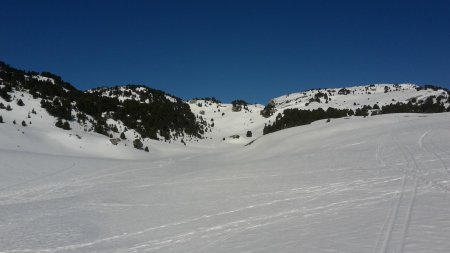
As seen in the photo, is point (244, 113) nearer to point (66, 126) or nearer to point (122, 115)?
point (122, 115)

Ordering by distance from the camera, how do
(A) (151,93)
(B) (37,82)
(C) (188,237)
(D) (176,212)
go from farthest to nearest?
(A) (151,93) < (B) (37,82) < (D) (176,212) < (C) (188,237)

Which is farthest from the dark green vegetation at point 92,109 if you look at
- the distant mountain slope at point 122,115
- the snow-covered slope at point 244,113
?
the snow-covered slope at point 244,113

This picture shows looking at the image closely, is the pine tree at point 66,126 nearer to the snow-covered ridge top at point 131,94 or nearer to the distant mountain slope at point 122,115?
the distant mountain slope at point 122,115

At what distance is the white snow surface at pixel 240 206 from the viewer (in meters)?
5.90

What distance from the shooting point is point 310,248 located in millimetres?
5387

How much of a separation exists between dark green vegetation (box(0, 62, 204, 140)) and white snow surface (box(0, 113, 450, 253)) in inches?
554

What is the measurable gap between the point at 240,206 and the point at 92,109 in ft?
96.3

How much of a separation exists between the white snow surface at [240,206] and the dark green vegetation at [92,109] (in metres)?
14.1

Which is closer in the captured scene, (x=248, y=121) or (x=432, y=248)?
(x=432, y=248)

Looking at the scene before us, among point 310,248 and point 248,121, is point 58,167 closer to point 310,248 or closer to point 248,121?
point 310,248

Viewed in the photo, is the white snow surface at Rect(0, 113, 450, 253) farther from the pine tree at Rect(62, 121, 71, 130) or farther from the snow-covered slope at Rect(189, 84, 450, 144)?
the snow-covered slope at Rect(189, 84, 450, 144)

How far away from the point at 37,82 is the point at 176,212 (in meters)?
31.1

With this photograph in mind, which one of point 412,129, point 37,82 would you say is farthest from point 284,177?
point 37,82

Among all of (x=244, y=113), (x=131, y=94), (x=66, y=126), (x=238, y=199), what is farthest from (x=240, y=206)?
(x=244, y=113)
